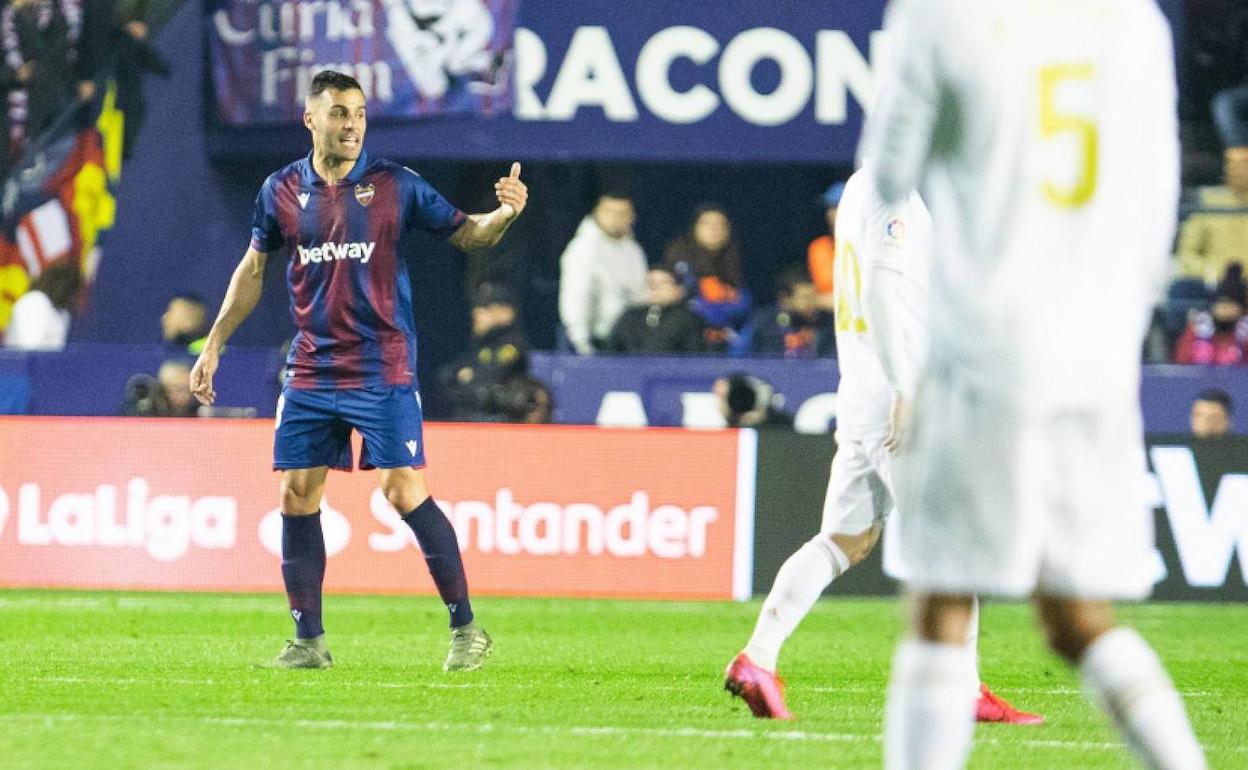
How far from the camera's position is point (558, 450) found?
Result: 12875mm

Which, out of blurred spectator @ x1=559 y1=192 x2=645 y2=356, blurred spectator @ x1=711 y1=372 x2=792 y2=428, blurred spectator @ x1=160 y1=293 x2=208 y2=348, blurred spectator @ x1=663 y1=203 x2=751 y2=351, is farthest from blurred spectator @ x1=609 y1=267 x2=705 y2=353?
blurred spectator @ x1=160 y1=293 x2=208 y2=348

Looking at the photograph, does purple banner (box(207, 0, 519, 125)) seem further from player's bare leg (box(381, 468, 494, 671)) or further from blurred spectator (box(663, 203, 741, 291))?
player's bare leg (box(381, 468, 494, 671))

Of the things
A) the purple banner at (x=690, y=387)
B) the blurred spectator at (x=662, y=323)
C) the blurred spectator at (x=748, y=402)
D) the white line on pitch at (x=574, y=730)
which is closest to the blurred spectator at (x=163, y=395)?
the purple banner at (x=690, y=387)

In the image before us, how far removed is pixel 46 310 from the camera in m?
16.7

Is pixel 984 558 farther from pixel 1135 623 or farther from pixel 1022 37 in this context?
pixel 1135 623

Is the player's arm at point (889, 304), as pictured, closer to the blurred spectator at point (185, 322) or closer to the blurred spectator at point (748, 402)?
the blurred spectator at point (748, 402)

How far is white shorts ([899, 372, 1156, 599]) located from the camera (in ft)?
13.5

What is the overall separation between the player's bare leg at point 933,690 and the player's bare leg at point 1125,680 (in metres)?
0.17

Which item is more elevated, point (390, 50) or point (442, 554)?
point (390, 50)

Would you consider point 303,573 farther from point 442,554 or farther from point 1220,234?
point 1220,234

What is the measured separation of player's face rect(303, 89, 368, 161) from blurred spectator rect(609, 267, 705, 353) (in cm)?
639

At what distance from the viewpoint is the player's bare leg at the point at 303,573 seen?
8672 mm

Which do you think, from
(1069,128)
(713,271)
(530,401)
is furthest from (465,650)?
(713,271)

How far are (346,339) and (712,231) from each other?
24.4 feet
